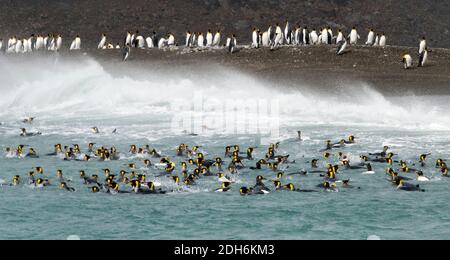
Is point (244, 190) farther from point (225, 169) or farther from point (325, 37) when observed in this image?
point (325, 37)

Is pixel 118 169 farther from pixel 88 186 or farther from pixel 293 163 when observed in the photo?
pixel 293 163

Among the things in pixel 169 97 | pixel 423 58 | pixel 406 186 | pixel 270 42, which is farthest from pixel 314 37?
pixel 406 186

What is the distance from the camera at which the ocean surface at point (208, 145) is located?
82.5 ft

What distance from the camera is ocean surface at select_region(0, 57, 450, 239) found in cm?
2514

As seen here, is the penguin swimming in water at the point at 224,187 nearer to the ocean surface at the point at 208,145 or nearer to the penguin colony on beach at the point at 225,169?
the penguin colony on beach at the point at 225,169

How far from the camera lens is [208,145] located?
40.4 metres

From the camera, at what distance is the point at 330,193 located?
29312 millimetres

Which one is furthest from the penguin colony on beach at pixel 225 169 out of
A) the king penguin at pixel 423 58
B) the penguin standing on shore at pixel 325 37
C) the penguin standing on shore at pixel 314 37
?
the penguin standing on shore at pixel 314 37

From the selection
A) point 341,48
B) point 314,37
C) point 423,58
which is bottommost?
point 423,58

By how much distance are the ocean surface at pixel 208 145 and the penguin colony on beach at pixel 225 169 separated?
223mm

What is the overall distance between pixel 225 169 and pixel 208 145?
720 cm

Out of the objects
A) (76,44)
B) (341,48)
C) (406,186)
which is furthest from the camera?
(76,44)

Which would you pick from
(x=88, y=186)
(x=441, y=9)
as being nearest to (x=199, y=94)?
(x=88, y=186)
